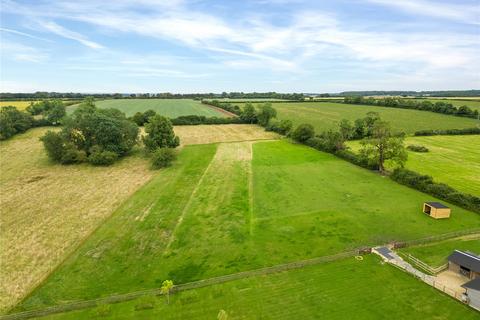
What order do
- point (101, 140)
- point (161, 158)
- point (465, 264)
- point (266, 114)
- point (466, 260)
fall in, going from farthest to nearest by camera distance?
1. point (266, 114)
2. point (101, 140)
3. point (161, 158)
4. point (466, 260)
5. point (465, 264)

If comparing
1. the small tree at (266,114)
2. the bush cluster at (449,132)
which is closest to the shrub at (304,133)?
the small tree at (266,114)

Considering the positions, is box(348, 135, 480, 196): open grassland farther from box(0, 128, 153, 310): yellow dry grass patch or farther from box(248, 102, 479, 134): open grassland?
box(0, 128, 153, 310): yellow dry grass patch

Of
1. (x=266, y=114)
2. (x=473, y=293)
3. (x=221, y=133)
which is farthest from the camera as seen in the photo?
(x=266, y=114)

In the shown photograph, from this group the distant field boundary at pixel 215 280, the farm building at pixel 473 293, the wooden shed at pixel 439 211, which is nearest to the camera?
the farm building at pixel 473 293

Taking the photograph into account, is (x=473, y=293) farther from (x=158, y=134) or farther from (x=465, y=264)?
(x=158, y=134)

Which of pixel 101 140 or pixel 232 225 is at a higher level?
pixel 101 140

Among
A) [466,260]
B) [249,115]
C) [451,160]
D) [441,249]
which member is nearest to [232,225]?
[441,249]

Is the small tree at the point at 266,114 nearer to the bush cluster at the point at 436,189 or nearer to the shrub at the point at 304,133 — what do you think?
the shrub at the point at 304,133
